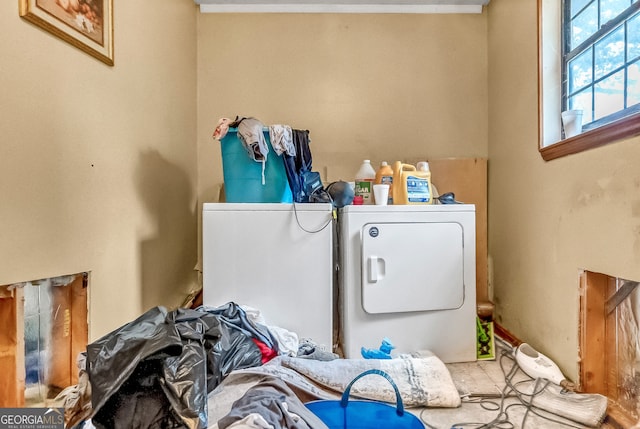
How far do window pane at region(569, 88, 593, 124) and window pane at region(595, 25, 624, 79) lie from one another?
0.10 m

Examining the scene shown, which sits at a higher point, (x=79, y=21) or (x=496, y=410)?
(x=79, y=21)

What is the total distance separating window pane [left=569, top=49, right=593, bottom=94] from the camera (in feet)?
5.67

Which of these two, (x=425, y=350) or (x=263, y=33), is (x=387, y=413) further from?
(x=263, y=33)

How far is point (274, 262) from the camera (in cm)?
192

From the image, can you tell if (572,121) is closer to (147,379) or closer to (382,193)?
(382,193)

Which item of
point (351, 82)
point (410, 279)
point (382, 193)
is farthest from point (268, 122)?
point (410, 279)

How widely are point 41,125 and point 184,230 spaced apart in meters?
1.33

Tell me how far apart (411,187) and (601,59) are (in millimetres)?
1026

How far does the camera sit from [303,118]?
9.11ft

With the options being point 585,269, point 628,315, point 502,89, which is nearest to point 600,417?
point 628,315

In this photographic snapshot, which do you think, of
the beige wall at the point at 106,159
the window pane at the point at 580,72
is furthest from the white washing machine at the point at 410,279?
the beige wall at the point at 106,159

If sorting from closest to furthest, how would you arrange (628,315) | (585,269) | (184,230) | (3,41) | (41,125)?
(3,41), (41,125), (628,315), (585,269), (184,230)

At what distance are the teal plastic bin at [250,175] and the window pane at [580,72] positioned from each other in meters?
1.53

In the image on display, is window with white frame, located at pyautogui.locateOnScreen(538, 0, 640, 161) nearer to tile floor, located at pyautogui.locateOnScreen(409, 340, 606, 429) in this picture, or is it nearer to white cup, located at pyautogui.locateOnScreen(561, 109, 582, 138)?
white cup, located at pyautogui.locateOnScreen(561, 109, 582, 138)
